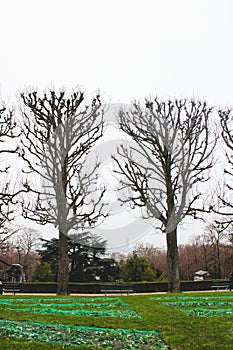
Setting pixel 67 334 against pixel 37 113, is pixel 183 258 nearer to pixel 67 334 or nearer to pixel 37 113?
pixel 37 113

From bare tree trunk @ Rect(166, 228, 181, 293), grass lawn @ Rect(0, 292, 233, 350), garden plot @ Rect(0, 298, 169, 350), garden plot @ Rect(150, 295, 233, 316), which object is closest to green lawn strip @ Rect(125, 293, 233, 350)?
grass lawn @ Rect(0, 292, 233, 350)

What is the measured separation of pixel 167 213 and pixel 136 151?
4.47 metres

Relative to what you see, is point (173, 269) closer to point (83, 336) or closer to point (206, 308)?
point (206, 308)

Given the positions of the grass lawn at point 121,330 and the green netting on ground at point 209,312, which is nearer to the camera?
the grass lawn at point 121,330

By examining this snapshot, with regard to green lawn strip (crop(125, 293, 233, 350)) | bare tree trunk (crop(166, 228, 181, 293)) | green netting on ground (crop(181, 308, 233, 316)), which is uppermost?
bare tree trunk (crop(166, 228, 181, 293))

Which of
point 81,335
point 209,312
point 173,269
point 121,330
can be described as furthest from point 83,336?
point 173,269

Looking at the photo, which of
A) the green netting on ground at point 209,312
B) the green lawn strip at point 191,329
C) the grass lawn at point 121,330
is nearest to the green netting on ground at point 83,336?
the grass lawn at point 121,330

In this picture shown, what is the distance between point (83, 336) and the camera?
7.52 m

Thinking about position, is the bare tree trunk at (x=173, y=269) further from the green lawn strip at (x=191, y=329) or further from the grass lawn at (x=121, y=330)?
the green lawn strip at (x=191, y=329)

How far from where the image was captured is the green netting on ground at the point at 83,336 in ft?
22.3

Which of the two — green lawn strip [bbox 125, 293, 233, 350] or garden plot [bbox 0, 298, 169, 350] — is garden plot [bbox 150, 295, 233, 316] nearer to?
green lawn strip [bbox 125, 293, 233, 350]

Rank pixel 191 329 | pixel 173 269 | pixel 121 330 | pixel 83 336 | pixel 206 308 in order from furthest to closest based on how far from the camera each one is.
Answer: pixel 173 269 < pixel 206 308 < pixel 191 329 < pixel 121 330 < pixel 83 336

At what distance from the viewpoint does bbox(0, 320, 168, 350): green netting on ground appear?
22.3ft

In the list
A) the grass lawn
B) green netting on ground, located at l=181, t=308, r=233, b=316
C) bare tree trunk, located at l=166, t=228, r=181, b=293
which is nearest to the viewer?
the grass lawn
